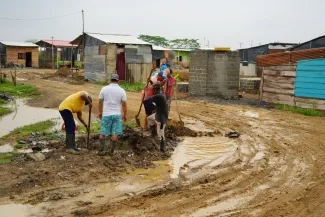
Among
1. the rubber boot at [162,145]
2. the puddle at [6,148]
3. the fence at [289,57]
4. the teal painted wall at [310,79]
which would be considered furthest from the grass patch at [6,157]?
the fence at [289,57]

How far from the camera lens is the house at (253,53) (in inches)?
1371

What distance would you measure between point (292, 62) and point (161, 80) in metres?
8.01

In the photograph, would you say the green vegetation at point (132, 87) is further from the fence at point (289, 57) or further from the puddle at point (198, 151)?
the puddle at point (198, 151)

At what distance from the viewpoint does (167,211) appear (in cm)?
512

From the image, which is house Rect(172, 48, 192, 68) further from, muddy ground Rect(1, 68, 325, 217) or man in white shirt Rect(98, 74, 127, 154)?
man in white shirt Rect(98, 74, 127, 154)

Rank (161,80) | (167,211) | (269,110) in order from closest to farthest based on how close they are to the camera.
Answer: (167,211) → (161,80) → (269,110)

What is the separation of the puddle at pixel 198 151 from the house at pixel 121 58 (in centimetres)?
1602

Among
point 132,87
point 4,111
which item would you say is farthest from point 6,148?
Result: point 132,87

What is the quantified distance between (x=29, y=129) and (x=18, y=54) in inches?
1377

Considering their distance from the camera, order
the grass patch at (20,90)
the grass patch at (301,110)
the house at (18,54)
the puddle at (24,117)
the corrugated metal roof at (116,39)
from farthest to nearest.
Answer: the house at (18,54) < the corrugated metal roof at (116,39) < the grass patch at (20,90) < the grass patch at (301,110) < the puddle at (24,117)

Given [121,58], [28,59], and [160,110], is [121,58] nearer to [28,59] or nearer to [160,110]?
[160,110]

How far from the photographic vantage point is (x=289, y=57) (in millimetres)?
15820

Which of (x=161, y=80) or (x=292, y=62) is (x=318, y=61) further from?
(x=161, y=80)

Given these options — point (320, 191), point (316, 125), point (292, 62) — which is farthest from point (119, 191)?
point (292, 62)
